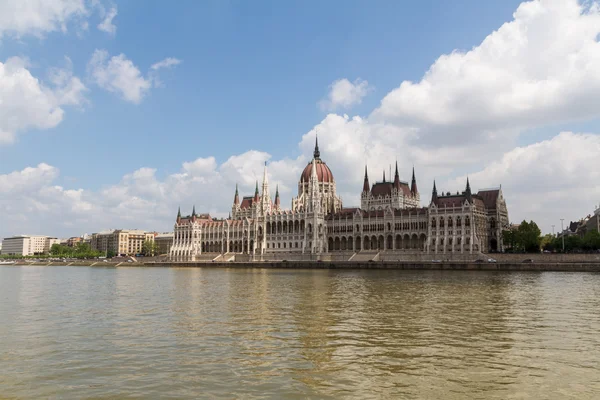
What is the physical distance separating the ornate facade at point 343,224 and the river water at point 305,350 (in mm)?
78614

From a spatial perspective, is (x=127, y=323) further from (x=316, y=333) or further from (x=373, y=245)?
(x=373, y=245)

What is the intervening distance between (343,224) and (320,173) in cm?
2638

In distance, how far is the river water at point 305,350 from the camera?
1417 cm

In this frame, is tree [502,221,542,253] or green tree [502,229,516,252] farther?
green tree [502,229,516,252]

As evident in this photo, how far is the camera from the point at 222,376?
1535cm

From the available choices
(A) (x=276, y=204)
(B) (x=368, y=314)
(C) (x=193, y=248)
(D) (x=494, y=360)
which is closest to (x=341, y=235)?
(A) (x=276, y=204)

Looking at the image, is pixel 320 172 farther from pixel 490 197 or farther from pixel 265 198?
pixel 490 197

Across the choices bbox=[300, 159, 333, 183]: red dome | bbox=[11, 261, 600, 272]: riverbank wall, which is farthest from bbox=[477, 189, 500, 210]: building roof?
bbox=[300, 159, 333, 183]: red dome

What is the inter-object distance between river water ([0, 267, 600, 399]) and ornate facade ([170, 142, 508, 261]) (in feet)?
258

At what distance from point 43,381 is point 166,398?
424 cm

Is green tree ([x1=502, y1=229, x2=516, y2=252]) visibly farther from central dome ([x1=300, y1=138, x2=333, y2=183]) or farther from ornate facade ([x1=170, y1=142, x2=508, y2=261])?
central dome ([x1=300, y1=138, x2=333, y2=183])

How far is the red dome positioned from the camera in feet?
498

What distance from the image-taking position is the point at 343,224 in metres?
130

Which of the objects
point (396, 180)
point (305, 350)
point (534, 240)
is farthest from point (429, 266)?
point (305, 350)
